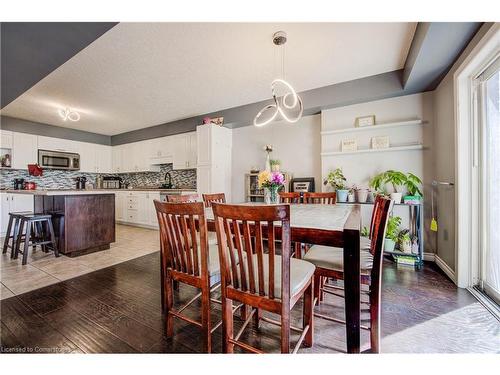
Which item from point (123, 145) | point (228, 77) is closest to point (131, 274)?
point (228, 77)

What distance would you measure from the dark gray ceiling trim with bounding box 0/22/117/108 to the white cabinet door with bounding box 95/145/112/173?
3021mm

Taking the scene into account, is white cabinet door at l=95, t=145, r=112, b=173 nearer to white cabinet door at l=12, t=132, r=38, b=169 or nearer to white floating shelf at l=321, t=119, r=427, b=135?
white cabinet door at l=12, t=132, r=38, b=169

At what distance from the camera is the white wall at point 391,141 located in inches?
111

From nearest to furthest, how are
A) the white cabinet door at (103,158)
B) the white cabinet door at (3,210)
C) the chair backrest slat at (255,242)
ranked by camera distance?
1. the chair backrest slat at (255,242)
2. the white cabinet door at (3,210)
3. the white cabinet door at (103,158)

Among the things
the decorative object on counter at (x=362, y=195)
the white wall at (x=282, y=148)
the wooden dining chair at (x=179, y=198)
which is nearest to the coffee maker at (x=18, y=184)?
the white wall at (x=282, y=148)

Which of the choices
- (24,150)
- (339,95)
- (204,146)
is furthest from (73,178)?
(339,95)

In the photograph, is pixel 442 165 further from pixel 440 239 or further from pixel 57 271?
pixel 57 271

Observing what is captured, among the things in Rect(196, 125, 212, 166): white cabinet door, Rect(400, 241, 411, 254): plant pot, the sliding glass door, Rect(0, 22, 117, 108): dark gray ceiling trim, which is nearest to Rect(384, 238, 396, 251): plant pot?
Rect(400, 241, 411, 254): plant pot

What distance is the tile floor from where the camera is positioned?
2.20 metres

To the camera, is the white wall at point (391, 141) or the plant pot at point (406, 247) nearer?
the plant pot at point (406, 247)

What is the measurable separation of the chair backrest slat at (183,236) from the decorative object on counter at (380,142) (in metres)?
2.80

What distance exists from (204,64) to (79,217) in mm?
2687

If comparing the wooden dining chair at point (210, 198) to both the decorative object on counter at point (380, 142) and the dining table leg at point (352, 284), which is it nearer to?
the dining table leg at point (352, 284)
